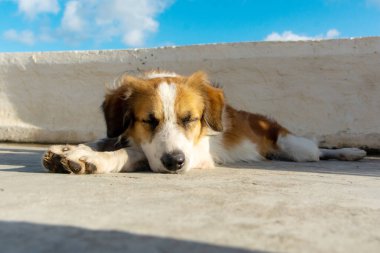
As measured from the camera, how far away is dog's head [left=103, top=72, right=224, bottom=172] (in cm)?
350

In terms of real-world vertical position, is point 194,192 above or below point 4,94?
below

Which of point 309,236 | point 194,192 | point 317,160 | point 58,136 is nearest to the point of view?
point 309,236

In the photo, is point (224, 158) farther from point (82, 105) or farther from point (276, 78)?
point (82, 105)

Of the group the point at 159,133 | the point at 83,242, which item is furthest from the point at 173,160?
the point at 83,242

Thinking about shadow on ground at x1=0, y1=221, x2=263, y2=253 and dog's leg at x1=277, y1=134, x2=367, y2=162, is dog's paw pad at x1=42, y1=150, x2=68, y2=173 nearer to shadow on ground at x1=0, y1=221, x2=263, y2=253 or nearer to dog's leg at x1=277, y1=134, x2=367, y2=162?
shadow on ground at x1=0, y1=221, x2=263, y2=253

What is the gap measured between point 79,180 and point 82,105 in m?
5.17

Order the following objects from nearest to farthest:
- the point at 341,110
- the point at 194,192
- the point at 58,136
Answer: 1. the point at 194,192
2. the point at 341,110
3. the point at 58,136

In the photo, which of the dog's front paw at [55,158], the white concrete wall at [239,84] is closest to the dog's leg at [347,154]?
the white concrete wall at [239,84]

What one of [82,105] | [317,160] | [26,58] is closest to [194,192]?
[317,160]

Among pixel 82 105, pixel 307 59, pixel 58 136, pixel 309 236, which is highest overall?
pixel 307 59

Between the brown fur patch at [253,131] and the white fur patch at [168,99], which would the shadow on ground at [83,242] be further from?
the brown fur patch at [253,131]

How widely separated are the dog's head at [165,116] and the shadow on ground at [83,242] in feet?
5.94

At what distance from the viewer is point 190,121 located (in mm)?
3852

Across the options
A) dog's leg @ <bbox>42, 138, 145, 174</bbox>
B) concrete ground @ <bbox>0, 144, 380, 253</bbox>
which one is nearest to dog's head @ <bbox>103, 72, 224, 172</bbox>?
dog's leg @ <bbox>42, 138, 145, 174</bbox>
